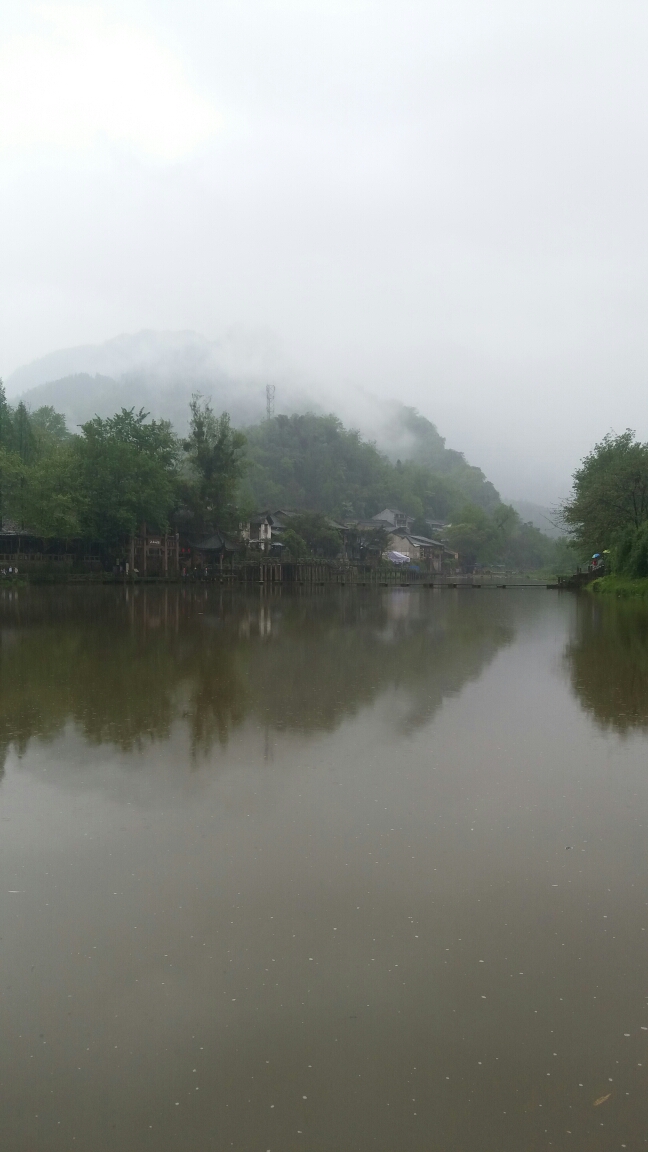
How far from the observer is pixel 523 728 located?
343 inches

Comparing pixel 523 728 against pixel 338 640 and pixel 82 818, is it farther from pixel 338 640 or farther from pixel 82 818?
pixel 338 640

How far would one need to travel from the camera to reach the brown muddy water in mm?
2895

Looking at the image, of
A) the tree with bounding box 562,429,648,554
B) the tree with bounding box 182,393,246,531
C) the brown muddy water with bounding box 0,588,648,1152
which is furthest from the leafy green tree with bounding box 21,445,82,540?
the brown muddy water with bounding box 0,588,648,1152

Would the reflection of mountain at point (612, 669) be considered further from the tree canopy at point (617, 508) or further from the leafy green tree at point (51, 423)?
the leafy green tree at point (51, 423)

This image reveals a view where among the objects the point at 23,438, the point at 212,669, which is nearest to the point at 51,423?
the point at 23,438

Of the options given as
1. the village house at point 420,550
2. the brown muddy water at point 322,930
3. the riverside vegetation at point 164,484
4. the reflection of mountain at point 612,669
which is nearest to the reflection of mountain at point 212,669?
the brown muddy water at point 322,930

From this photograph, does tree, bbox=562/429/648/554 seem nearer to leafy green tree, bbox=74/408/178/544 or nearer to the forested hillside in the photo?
leafy green tree, bbox=74/408/178/544

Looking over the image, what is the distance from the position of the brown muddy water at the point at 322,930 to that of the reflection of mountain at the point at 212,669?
165 millimetres

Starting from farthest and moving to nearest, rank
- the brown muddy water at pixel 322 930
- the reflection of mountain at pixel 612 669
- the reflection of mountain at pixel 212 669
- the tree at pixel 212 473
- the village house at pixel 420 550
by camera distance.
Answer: the village house at pixel 420 550 < the tree at pixel 212 473 < the reflection of mountain at pixel 612 669 < the reflection of mountain at pixel 212 669 < the brown muddy water at pixel 322 930

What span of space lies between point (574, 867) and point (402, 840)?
1104 millimetres

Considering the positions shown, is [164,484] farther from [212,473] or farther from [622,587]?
[622,587]

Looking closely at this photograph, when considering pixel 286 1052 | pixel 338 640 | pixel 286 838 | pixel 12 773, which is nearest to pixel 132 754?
pixel 12 773

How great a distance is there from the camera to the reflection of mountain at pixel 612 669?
31.5 feet

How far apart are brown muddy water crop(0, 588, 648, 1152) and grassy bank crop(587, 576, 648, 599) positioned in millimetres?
28525
